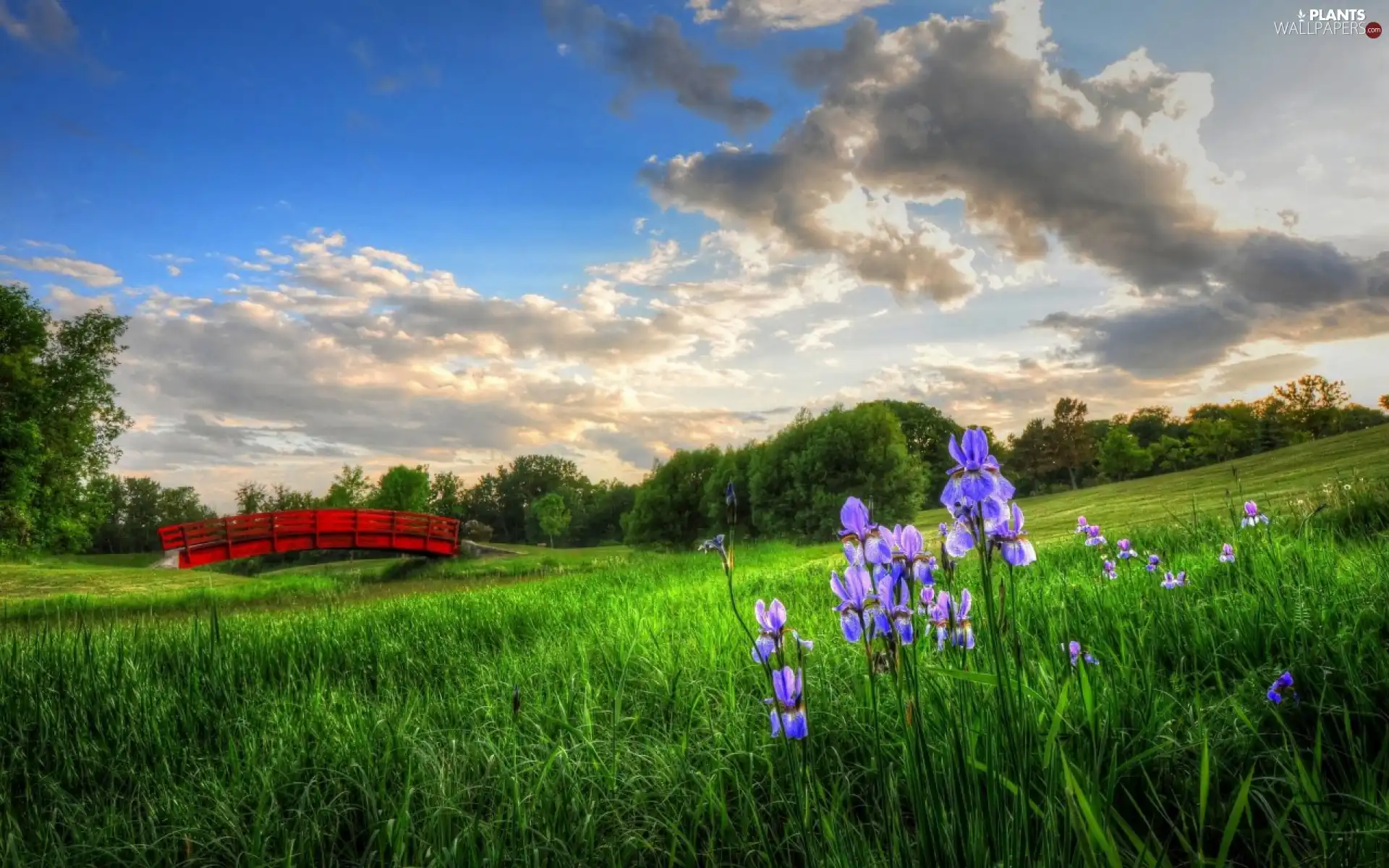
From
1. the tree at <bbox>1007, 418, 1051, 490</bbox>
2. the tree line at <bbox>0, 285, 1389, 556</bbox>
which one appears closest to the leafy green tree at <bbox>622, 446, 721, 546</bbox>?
the tree line at <bbox>0, 285, 1389, 556</bbox>

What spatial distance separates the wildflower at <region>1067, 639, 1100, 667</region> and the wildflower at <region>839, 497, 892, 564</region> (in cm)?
93

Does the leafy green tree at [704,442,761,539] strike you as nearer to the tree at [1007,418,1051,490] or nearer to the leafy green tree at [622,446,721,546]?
the leafy green tree at [622,446,721,546]

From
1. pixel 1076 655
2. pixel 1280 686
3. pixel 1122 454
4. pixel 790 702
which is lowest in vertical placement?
pixel 1122 454

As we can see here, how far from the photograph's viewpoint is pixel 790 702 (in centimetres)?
136

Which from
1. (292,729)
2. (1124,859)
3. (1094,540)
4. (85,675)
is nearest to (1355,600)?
(1094,540)

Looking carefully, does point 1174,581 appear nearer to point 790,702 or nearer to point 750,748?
point 750,748

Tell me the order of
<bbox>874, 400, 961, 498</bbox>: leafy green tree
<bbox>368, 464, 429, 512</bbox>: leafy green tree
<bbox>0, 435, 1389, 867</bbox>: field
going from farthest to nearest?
<bbox>368, 464, 429, 512</bbox>: leafy green tree → <bbox>874, 400, 961, 498</bbox>: leafy green tree → <bbox>0, 435, 1389, 867</bbox>: field

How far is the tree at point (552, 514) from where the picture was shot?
53969 millimetres

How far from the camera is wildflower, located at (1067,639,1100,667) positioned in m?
2.19

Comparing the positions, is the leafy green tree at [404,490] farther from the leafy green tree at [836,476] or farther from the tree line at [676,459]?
the leafy green tree at [836,476]

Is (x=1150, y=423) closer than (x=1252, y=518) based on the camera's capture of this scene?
No

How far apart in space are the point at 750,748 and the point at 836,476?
21214mm

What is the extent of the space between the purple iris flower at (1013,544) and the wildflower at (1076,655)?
30.0 inches

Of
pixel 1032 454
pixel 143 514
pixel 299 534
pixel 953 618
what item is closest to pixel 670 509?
pixel 299 534
